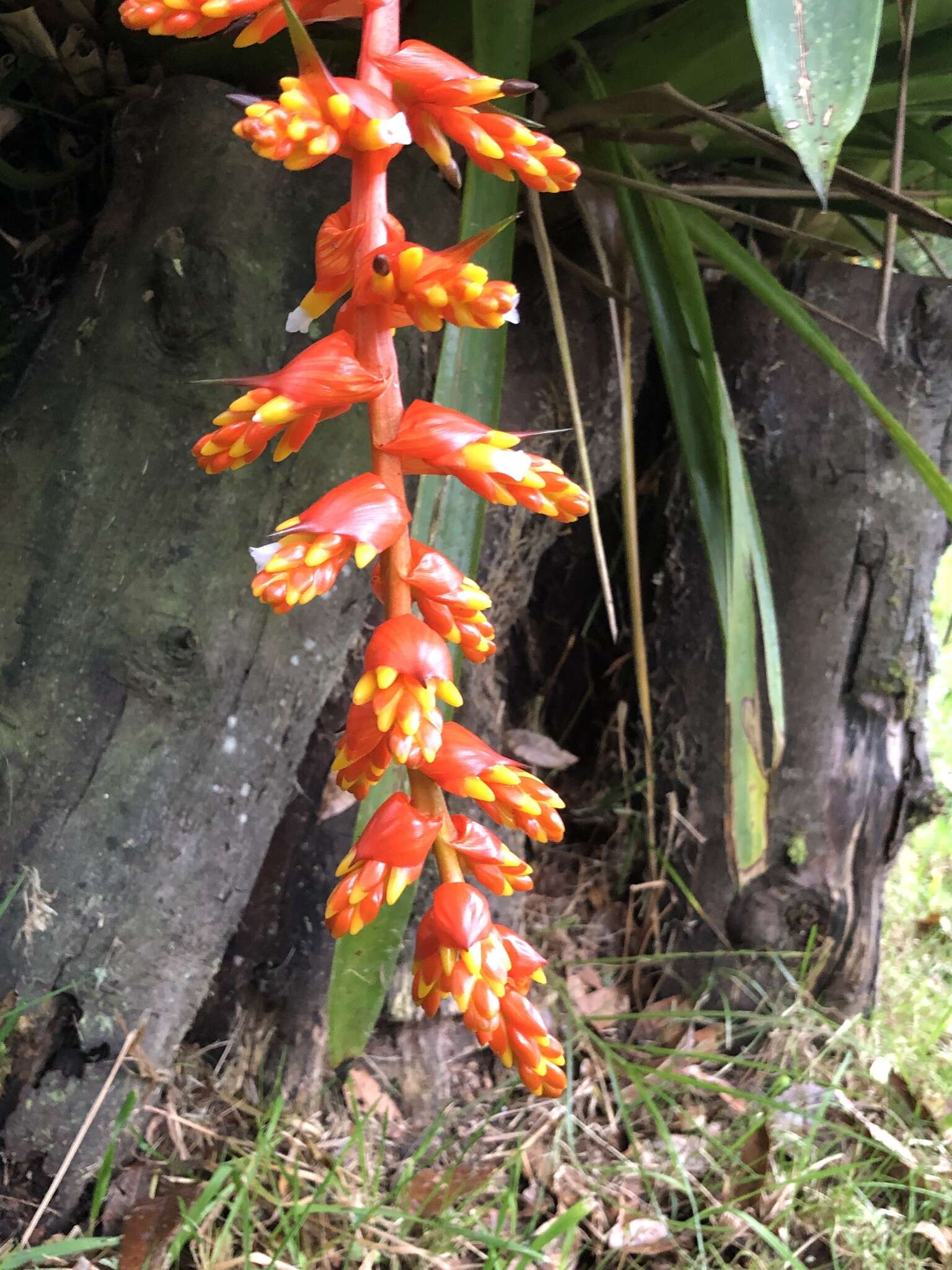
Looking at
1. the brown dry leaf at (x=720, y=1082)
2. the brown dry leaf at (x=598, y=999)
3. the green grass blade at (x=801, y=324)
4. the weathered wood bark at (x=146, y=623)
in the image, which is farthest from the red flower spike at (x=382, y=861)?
the brown dry leaf at (x=598, y=999)

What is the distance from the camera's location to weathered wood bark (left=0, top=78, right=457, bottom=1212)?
2.58 ft

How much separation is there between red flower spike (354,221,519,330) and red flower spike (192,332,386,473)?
0.10ft

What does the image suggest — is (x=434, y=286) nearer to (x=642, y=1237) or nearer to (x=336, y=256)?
(x=336, y=256)

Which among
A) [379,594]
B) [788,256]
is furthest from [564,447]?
[379,594]

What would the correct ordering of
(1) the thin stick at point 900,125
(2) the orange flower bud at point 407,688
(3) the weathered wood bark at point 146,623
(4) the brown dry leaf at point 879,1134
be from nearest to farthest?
(2) the orange flower bud at point 407,688 → (1) the thin stick at point 900,125 → (3) the weathered wood bark at point 146,623 → (4) the brown dry leaf at point 879,1134

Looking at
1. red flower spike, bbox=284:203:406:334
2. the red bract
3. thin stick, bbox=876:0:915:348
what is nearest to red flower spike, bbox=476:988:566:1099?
red flower spike, bbox=284:203:406:334

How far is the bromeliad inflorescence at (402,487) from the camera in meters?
0.35

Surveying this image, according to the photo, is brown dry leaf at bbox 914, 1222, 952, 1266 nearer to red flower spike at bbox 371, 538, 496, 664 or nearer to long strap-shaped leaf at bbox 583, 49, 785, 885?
long strap-shaped leaf at bbox 583, 49, 785, 885

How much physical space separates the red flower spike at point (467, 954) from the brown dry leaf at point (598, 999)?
878 millimetres

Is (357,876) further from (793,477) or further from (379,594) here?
(793,477)

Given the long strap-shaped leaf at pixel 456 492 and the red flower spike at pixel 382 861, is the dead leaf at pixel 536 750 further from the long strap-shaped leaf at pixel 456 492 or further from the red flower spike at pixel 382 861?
the red flower spike at pixel 382 861

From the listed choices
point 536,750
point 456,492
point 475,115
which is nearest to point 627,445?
point 456,492

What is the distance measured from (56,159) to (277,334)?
41 cm

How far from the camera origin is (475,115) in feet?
1.30
